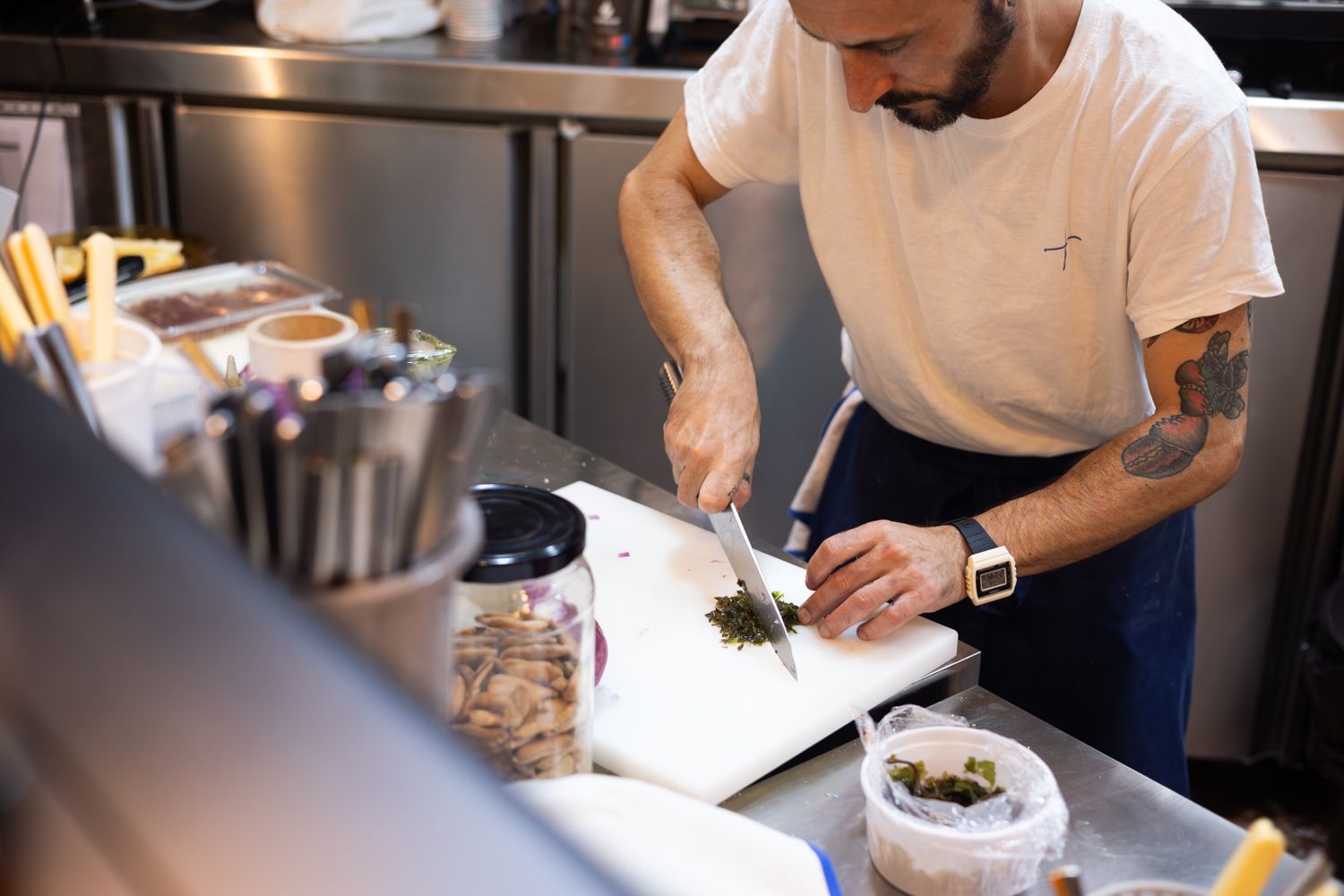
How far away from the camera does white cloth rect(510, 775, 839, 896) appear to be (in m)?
0.79

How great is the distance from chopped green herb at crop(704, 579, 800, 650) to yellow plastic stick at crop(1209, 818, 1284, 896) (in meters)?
0.67

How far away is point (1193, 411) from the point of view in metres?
1.34

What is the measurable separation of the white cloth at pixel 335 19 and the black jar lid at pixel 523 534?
194 cm

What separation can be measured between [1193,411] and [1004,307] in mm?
261

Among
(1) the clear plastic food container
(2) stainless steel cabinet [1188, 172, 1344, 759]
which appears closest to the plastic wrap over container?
(1) the clear plastic food container

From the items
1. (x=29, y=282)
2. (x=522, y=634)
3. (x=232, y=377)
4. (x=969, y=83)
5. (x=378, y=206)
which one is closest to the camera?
(x=29, y=282)

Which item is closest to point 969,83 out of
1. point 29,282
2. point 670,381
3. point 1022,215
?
point 1022,215

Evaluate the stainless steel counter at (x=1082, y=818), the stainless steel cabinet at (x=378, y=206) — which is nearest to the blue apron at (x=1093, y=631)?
the stainless steel counter at (x=1082, y=818)

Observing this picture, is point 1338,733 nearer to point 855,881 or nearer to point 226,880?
point 855,881

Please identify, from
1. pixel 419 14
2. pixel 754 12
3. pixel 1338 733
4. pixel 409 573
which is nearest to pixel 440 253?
pixel 419 14

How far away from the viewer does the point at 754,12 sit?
167cm

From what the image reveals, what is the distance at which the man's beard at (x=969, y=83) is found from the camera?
50.0 inches

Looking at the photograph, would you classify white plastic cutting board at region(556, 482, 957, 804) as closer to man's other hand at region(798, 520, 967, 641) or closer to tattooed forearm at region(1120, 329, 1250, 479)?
man's other hand at region(798, 520, 967, 641)

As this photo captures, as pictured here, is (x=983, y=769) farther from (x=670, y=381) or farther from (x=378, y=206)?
(x=378, y=206)
